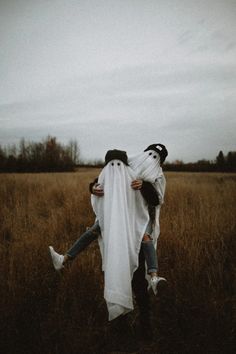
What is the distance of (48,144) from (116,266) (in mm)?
48574

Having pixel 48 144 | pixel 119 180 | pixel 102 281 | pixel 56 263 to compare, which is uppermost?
pixel 48 144

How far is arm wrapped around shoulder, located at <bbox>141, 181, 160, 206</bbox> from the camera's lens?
2.49 m

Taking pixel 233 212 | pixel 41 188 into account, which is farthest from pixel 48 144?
pixel 233 212

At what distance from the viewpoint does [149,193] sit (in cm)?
250

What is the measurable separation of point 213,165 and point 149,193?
125ft


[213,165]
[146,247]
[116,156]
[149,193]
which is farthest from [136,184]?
[213,165]

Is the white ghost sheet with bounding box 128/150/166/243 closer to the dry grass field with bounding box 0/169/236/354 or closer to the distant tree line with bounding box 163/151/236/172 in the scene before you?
the dry grass field with bounding box 0/169/236/354

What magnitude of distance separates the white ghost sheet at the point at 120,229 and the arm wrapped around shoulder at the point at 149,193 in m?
0.05

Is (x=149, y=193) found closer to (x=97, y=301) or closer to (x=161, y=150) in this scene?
(x=161, y=150)

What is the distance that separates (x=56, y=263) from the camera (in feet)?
8.97

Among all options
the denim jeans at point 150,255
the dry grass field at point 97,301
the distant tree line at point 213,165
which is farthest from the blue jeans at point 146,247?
the distant tree line at point 213,165

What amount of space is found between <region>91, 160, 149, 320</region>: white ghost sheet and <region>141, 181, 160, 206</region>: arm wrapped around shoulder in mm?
52

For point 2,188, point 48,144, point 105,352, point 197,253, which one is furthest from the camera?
point 48,144

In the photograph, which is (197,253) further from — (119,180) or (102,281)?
(119,180)
